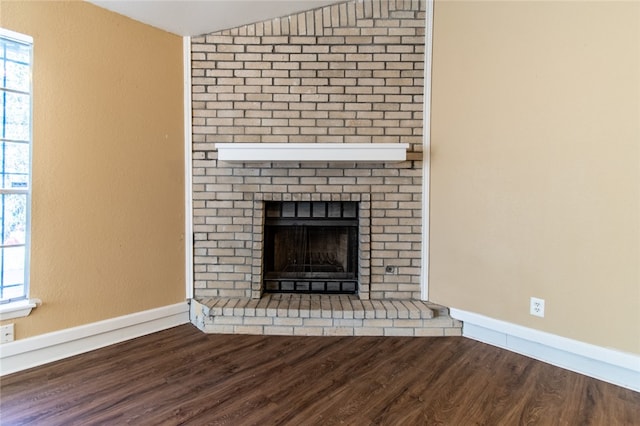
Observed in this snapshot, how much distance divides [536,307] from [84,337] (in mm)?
3005

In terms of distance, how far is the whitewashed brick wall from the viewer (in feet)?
8.43

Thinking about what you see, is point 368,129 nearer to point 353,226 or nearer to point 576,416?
point 353,226

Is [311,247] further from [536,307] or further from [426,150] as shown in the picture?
[536,307]

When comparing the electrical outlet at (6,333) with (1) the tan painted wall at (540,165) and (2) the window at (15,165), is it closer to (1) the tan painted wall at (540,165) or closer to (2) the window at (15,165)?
(2) the window at (15,165)

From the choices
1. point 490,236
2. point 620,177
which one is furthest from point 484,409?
point 620,177

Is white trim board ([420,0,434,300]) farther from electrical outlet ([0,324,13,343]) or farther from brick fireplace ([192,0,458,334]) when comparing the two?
electrical outlet ([0,324,13,343])

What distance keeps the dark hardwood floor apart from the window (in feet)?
1.99

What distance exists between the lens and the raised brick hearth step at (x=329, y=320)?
2.39 meters

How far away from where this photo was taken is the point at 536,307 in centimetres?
207

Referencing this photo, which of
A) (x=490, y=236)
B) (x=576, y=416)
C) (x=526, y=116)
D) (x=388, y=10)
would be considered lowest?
(x=576, y=416)

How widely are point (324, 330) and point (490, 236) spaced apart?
1399mm

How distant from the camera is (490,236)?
2.25 metres

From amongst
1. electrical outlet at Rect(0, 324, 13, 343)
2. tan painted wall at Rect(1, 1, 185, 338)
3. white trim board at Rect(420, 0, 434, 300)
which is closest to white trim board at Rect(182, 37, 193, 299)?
tan painted wall at Rect(1, 1, 185, 338)

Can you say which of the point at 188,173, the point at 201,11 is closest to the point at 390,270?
the point at 188,173
